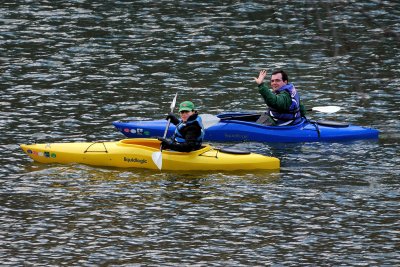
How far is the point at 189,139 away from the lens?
56.1ft

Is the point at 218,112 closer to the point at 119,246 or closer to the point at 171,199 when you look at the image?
the point at 171,199

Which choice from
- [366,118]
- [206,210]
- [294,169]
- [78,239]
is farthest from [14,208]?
[366,118]

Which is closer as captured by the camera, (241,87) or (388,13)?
(241,87)

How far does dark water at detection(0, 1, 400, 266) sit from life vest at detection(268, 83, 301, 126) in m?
0.67

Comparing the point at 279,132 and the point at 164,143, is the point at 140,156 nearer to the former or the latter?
the point at 164,143

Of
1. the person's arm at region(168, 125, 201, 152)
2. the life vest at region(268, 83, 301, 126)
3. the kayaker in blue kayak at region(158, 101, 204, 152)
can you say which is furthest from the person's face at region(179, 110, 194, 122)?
the life vest at region(268, 83, 301, 126)

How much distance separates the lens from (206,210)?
1498 cm

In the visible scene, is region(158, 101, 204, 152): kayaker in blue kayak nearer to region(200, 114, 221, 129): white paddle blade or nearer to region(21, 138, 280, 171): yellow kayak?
region(21, 138, 280, 171): yellow kayak

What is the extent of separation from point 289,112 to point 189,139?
284 cm

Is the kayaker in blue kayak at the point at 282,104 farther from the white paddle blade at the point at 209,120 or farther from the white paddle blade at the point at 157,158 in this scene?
the white paddle blade at the point at 157,158

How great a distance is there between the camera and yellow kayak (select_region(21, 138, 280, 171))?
55.9ft

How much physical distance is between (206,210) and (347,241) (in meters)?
2.30

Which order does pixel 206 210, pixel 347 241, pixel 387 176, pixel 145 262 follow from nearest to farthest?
pixel 145 262 → pixel 347 241 → pixel 206 210 → pixel 387 176

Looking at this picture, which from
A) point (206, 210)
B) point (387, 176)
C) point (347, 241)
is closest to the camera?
point (347, 241)
